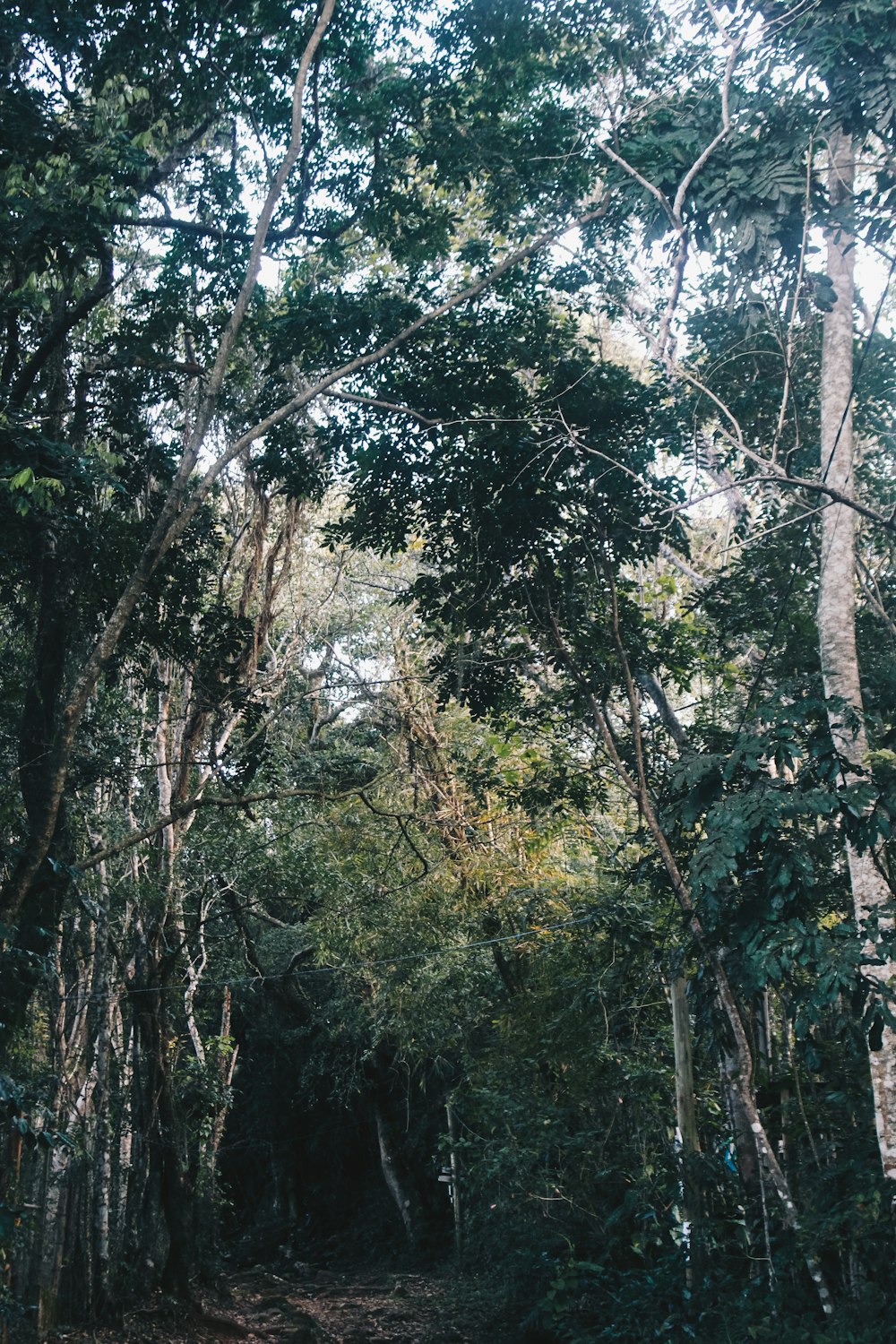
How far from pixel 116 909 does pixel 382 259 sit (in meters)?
7.61

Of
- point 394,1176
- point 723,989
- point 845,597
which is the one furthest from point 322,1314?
point 845,597

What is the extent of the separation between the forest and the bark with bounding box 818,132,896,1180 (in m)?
0.02

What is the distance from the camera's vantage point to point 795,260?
22.2ft

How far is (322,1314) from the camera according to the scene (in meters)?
12.2

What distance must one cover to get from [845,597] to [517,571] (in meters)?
2.84

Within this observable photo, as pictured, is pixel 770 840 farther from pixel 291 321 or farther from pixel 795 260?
pixel 291 321

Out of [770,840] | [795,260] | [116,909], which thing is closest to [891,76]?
[795,260]

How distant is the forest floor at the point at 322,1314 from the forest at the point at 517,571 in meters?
0.11

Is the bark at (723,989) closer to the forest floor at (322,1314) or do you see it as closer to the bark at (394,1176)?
the forest floor at (322,1314)

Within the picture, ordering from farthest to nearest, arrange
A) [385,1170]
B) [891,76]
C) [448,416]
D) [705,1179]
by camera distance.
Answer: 1. [385,1170]
2. [448,416]
3. [705,1179]
4. [891,76]

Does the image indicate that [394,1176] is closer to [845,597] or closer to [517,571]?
[517,571]

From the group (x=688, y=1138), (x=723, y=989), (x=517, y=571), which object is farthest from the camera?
(x=517, y=571)

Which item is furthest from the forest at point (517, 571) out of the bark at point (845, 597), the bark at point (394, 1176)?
the bark at point (394, 1176)

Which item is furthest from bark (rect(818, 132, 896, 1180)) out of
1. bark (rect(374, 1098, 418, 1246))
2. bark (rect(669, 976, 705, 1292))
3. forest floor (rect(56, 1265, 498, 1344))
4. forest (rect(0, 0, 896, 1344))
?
bark (rect(374, 1098, 418, 1246))
